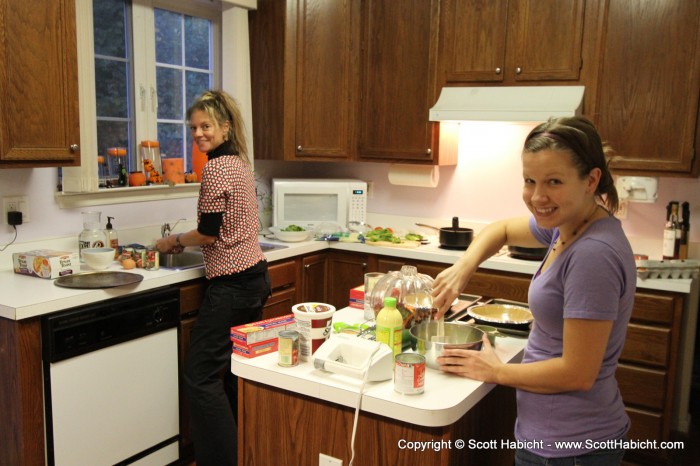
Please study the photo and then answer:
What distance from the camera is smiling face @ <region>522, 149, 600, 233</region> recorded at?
1408mm

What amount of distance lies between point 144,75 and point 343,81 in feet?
3.80

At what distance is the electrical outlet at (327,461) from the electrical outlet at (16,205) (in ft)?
6.27

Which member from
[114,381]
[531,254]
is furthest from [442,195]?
[114,381]

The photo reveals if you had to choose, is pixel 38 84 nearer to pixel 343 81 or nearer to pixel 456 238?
pixel 343 81

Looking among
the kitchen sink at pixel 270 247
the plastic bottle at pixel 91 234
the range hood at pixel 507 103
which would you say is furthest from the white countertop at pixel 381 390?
the range hood at pixel 507 103

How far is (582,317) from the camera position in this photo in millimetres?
1351

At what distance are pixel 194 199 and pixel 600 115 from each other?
7.40ft

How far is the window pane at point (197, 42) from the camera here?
12.3 feet

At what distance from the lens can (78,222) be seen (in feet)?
10.2

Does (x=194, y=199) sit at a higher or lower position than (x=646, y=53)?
lower

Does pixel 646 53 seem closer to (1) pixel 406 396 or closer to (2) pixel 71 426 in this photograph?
(1) pixel 406 396

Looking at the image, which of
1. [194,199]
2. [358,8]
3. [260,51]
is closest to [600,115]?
[358,8]

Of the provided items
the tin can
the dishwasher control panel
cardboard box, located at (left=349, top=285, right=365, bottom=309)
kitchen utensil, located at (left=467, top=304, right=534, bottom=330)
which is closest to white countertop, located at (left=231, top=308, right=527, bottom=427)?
kitchen utensil, located at (left=467, top=304, right=534, bottom=330)

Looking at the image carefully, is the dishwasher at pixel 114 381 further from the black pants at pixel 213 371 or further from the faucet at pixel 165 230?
the faucet at pixel 165 230
